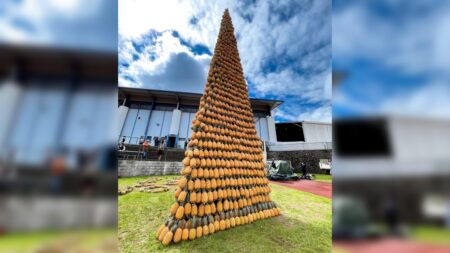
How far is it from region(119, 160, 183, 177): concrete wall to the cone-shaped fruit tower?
7.69 meters

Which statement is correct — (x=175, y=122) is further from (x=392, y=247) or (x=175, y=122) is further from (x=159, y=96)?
(x=392, y=247)

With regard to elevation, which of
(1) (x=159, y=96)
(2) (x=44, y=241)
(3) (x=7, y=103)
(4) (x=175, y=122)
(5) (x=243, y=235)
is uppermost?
(1) (x=159, y=96)

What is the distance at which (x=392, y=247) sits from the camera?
0.50 meters

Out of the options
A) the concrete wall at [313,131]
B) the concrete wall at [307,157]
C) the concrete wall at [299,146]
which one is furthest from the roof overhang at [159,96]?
the concrete wall at [313,131]

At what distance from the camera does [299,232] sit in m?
3.46

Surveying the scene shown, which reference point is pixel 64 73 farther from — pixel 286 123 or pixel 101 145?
pixel 286 123

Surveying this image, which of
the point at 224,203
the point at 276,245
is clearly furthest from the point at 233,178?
the point at 276,245

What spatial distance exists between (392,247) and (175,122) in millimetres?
21723

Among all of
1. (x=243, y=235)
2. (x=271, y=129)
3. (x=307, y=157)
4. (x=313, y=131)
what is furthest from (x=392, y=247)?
(x=313, y=131)

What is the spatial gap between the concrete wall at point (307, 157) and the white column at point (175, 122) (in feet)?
34.8

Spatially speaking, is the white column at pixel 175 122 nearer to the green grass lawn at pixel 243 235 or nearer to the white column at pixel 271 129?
the white column at pixel 271 129

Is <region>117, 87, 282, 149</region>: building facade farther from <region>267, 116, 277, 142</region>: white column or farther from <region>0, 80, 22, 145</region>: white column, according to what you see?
<region>0, 80, 22, 145</region>: white column

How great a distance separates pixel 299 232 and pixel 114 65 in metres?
3.84

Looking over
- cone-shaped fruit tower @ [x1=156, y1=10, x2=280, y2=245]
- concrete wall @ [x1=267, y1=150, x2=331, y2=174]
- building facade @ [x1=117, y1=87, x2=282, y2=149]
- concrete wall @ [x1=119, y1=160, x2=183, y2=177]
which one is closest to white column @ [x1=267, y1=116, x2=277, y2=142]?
building facade @ [x1=117, y1=87, x2=282, y2=149]
